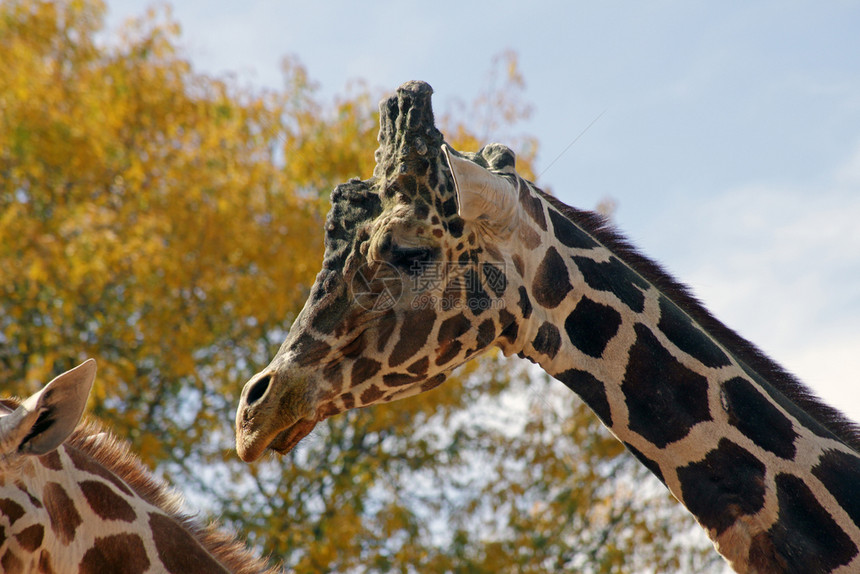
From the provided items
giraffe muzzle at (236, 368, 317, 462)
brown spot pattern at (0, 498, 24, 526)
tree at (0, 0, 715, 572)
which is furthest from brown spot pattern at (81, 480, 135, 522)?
tree at (0, 0, 715, 572)

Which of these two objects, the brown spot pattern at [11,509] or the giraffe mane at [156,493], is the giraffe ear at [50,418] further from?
the giraffe mane at [156,493]

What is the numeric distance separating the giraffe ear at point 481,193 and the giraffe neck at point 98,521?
2.04 m

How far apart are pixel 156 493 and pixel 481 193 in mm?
2247

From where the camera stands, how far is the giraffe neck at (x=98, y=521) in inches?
141

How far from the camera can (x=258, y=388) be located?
3842 mm

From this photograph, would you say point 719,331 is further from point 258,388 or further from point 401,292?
point 258,388

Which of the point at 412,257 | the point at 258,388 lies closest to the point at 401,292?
the point at 412,257

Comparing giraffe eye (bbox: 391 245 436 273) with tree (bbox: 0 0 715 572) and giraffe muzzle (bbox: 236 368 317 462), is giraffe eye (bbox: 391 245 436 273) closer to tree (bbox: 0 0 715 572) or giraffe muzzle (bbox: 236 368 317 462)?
giraffe muzzle (bbox: 236 368 317 462)

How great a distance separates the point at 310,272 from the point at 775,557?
420 inches

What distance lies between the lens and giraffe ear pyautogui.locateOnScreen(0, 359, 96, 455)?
341cm

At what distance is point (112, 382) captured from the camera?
1219 centimetres

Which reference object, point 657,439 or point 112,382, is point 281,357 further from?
point 112,382

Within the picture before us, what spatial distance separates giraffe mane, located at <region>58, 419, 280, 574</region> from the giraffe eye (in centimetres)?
166

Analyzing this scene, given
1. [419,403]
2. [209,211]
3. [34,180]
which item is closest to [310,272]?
[209,211]
